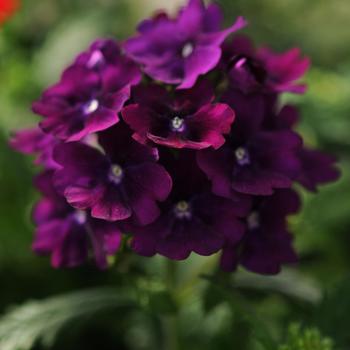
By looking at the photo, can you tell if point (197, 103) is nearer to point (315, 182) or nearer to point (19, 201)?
point (315, 182)

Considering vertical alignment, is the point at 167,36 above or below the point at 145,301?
above

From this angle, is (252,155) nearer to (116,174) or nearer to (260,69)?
(260,69)

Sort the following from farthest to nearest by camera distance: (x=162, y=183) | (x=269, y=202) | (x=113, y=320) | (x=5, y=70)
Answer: (x=5, y=70) < (x=113, y=320) < (x=269, y=202) < (x=162, y=183)

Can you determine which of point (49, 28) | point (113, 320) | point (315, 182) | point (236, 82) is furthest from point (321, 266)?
point (49, 28)

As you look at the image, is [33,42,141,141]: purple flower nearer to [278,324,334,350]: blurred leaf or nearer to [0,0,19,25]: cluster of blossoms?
[278,324,334,350]: blurred leaf

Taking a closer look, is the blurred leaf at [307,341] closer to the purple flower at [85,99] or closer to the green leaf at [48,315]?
the green leaf at [48,315]

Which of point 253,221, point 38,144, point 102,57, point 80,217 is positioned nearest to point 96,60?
point 102,57
